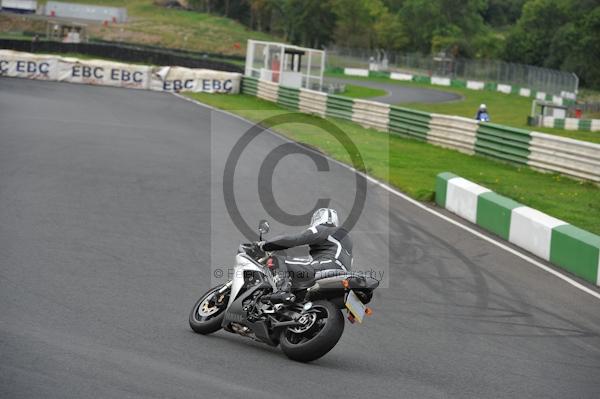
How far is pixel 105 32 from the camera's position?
312 feet

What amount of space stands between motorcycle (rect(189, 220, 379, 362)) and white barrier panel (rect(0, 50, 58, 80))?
3395 centimetres

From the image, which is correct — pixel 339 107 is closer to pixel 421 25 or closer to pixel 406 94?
pixel 406 94

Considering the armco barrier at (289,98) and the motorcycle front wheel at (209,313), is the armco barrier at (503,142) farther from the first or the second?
the motorcycle front wheel at (209,313)

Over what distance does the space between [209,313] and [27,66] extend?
34311mm

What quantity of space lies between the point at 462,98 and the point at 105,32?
46196 millimetres

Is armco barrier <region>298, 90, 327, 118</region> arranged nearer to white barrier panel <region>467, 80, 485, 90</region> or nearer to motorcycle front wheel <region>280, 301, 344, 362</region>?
motorcycle front wheel <region>280, 301, 344, 362</region>

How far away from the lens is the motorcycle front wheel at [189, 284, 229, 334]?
844 centimetres

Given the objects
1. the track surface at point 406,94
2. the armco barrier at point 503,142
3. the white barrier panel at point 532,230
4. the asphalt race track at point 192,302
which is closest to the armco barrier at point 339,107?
the armco barrier at point 503,142

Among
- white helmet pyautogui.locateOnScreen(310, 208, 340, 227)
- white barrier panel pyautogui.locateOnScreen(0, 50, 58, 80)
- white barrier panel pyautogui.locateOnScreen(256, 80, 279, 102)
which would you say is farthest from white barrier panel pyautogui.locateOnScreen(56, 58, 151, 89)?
white helmet pyautogui.locateOnScreen(310, 208, 340, 227)

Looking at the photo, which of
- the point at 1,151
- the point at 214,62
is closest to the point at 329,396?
the point at 1,151

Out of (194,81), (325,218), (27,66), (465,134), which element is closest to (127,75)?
(194,81)

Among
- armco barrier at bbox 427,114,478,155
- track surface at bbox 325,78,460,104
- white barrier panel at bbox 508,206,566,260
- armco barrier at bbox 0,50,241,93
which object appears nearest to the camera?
white barrier panel at bbox 508,206,566,260

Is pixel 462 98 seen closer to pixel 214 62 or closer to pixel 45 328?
pixel 214 62

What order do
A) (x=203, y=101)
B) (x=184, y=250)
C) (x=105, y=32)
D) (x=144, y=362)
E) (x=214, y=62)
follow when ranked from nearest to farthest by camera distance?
(x=144, y=362) → (x=184, y=250) → (x=203, y=101) → (x=214, y=62) → (x=105, y=32)
